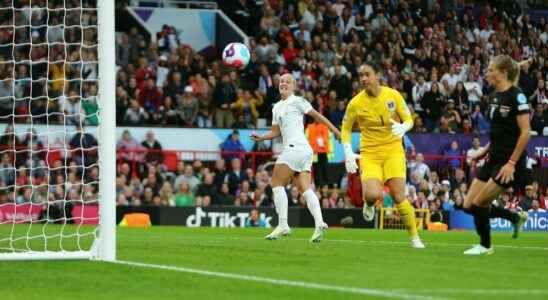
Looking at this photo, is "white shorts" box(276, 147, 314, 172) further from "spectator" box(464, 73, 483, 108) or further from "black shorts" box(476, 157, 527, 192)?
"spectator" box(464, 73, 483, 108)

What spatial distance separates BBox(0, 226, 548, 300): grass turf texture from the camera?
9.40m

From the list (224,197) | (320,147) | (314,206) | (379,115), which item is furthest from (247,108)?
(379,115)

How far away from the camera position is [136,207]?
90.2 feet

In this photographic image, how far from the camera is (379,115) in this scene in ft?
51.6

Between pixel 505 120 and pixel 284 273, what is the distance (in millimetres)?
3944

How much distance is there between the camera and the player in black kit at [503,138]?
534 inches

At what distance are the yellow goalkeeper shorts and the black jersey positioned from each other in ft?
6.61

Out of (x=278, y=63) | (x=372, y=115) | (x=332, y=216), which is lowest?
(x=332, y=216)

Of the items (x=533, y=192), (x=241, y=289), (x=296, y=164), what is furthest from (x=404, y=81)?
(x=241, y=289)

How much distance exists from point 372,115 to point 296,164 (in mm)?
2617

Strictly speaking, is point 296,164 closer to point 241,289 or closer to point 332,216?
point 241,289

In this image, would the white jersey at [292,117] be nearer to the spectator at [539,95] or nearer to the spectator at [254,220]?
the spectator at [254,220]

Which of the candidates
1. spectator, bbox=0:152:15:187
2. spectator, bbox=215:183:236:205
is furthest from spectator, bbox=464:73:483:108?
spectator, bbox=0:152:15:187

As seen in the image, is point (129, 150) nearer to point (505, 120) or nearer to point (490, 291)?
point (505, 120)
